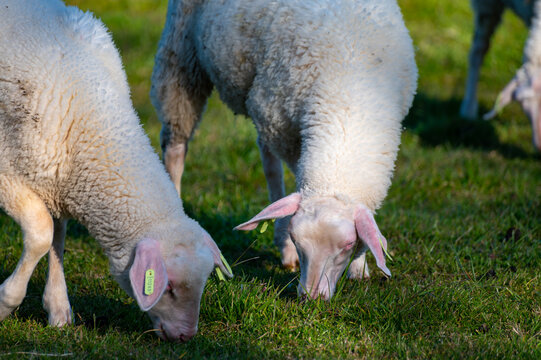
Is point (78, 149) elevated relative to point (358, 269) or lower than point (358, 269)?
elevated

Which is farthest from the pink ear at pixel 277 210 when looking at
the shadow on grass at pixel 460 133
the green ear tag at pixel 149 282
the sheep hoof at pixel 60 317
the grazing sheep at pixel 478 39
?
the grazing sheep at pixel 478 39

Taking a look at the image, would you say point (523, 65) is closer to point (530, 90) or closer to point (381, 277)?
point (530, 90)

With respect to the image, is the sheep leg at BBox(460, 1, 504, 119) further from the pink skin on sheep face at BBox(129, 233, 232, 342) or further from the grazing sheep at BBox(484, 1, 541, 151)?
the pink skin on sheep face at BBox(129, 233, 232, 342)

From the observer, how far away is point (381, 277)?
150 inches

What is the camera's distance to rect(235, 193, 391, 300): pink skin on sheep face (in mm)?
3025

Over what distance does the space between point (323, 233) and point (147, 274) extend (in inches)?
32.0

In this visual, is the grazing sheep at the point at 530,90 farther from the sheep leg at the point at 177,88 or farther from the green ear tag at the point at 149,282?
the green ear tag at the point at 149,282

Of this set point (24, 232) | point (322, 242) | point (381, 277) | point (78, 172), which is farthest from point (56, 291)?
point (381, 277)

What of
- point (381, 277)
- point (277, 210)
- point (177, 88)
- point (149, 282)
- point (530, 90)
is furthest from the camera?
point (530, 90)

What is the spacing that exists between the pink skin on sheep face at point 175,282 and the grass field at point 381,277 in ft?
0.31

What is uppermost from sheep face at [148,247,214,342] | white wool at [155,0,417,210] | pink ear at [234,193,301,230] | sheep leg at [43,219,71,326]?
white wool at [155,0,417,210]

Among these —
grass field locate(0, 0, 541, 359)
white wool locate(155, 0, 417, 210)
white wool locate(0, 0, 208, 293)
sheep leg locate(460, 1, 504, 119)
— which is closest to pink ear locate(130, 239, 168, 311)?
white wool locate(0, 0, 208, 293)

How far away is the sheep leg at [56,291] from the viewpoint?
10.5 feet

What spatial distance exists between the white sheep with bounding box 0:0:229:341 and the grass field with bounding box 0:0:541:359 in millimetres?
229
